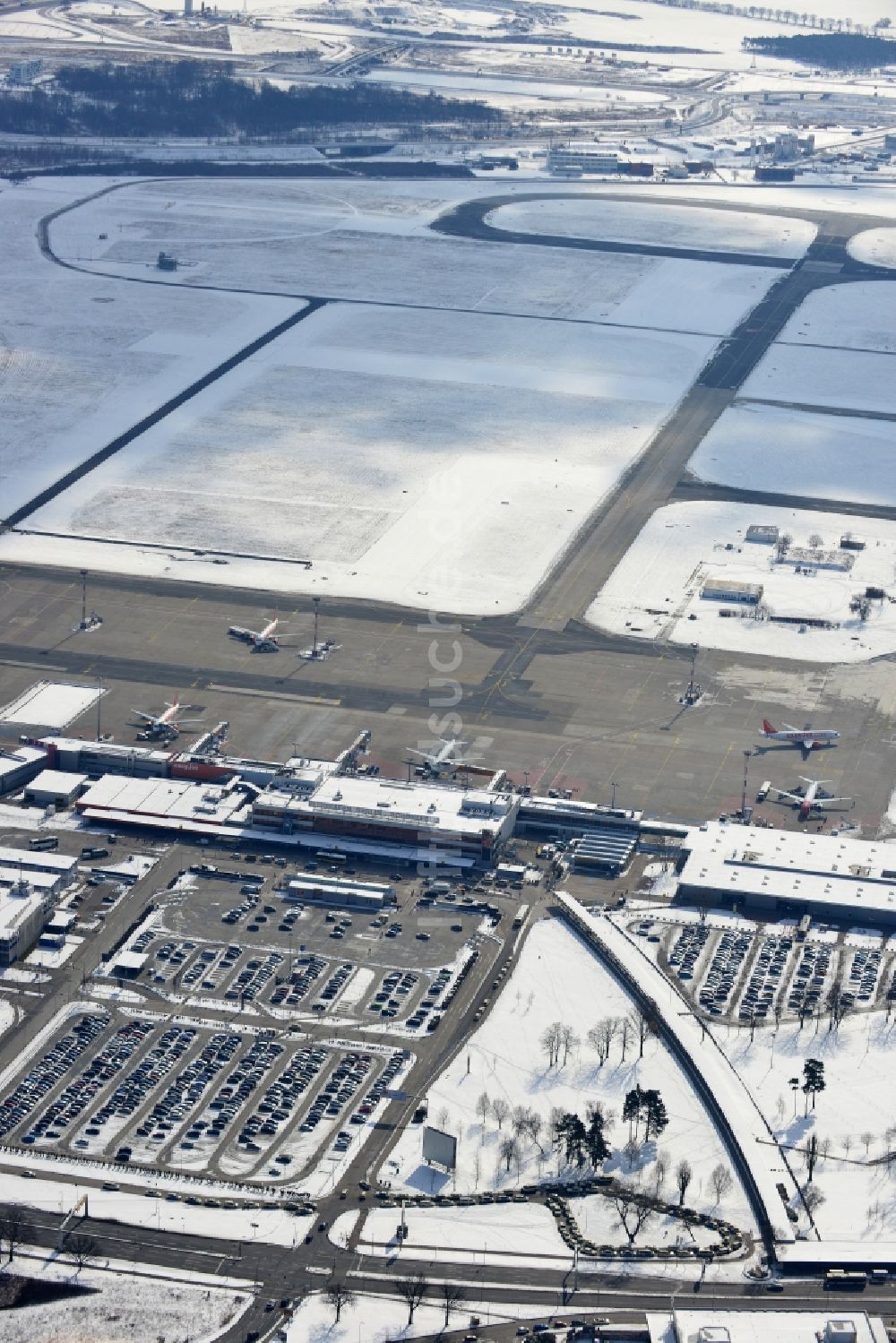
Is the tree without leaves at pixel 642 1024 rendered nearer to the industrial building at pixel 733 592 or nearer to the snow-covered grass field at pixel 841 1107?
the snow-covered grass field at pixel 841 1107

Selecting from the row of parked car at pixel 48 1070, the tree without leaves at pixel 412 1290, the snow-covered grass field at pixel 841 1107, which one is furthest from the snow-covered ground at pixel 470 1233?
the row of parked car at pixel 48 1070

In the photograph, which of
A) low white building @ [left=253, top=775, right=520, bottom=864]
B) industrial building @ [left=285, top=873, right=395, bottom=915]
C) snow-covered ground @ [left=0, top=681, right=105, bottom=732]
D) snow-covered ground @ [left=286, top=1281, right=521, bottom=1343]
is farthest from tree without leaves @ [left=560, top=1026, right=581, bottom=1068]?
snow-covered ground @ [left=0, top=681, right=105, bottom=732]

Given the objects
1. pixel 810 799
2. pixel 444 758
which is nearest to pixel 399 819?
pixel 444 758

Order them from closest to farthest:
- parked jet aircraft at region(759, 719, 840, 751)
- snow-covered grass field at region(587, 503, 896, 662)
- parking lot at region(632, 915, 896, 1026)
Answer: parking lot at region(632, 915, 896, 1026) → parked jet aircraft at region(759, 719, 840, 751) → snow-covered grass field at region(587, 503, 896, 662)

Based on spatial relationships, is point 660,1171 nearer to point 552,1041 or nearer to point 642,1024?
point 552,1041

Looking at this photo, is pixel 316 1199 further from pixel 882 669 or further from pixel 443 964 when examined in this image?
pixel 882 669

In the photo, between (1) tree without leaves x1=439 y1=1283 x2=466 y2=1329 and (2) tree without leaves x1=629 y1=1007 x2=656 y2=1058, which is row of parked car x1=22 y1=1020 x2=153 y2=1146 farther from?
(2) tree without leaves x1=629 y1=1007 x2=656 y2=1058
